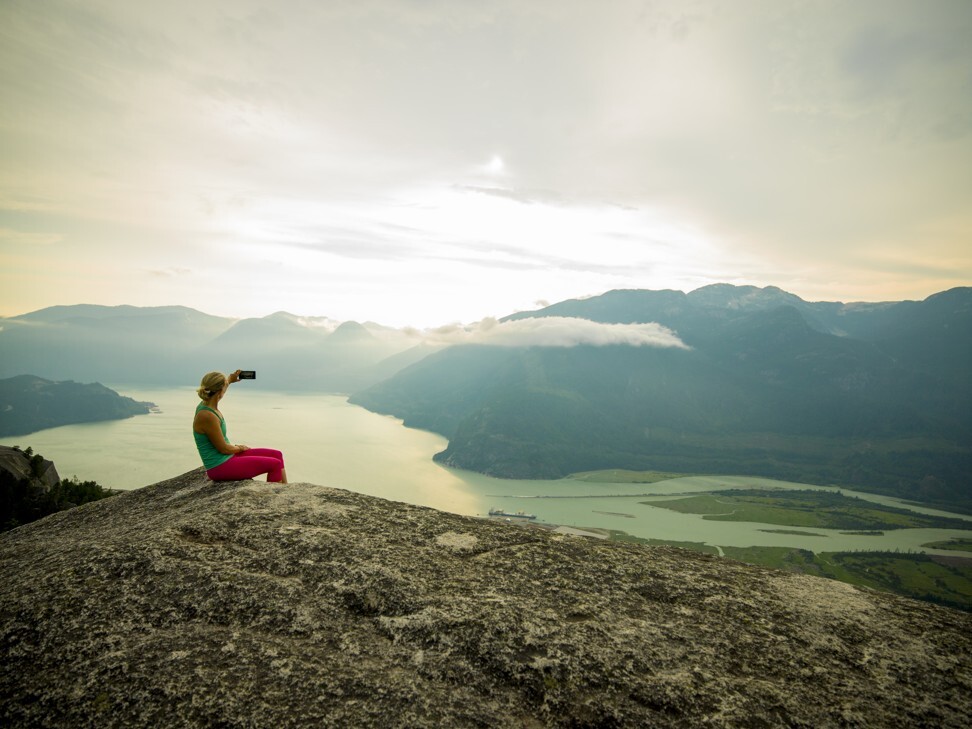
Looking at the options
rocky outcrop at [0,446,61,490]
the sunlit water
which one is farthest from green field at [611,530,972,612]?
rocky outcrop at [0,446,61,490]

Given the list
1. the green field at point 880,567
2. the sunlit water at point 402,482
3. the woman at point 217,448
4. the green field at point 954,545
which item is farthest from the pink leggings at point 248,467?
the green field at point 954,545

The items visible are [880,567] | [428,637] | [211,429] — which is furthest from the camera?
[880,567]

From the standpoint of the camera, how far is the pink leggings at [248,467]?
8656 mm

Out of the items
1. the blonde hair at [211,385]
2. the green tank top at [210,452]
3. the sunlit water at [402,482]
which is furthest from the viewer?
the sunlit water at [402,482]

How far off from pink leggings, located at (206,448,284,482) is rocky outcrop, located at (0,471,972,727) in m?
1.65

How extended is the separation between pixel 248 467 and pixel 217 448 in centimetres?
66

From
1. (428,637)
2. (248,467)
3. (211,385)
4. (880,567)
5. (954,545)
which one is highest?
(211,385)

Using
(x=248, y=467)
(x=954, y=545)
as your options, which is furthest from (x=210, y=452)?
(x=954, y=545)

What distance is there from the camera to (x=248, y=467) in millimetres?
8773

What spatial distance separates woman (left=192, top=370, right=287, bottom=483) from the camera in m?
8.50

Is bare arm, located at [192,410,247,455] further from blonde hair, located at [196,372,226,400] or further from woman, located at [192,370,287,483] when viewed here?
blonde hair, located at [196,372,226,400]

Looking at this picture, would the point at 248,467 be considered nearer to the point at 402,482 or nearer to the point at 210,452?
the point at 210,452

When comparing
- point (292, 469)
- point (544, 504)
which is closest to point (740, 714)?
A: point (292, 469)

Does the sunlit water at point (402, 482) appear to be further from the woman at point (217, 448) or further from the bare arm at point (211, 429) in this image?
the bare arm at point (211, 429)
